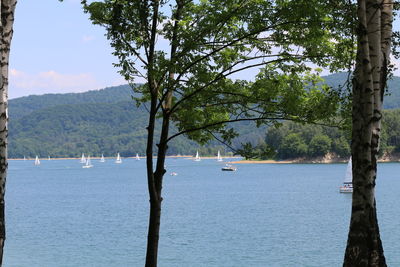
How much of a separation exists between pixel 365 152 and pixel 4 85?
551 cm

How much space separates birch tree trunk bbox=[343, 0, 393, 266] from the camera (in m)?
9.54

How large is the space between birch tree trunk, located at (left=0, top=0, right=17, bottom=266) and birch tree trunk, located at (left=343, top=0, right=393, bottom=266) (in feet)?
17.1

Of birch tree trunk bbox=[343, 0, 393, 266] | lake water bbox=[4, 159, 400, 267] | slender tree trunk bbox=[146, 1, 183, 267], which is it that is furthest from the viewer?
lake water bbox=[4, 159, 400, 267]

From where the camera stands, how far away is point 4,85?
906cm

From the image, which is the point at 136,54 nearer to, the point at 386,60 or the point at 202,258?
the point at 386,60

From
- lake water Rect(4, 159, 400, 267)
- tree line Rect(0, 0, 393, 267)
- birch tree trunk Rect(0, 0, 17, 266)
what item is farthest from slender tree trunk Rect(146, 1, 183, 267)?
lake water Rect(4, 159, 400, 267)

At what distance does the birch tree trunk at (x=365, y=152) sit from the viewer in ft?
31.3

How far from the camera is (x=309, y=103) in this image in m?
14.4

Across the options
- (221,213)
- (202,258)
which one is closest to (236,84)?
(202,258)

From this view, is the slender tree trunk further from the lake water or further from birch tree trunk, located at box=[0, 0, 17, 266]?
the lake water

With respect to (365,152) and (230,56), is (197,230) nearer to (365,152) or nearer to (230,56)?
(230,56)

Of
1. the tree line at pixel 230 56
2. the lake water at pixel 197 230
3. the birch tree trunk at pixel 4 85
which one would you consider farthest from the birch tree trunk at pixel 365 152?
the lake water at pixel 197 230

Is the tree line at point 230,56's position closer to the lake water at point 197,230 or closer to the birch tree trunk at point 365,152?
the birch tree trunk at point 365,152

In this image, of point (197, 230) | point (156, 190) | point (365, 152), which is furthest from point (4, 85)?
point (197, 230)
